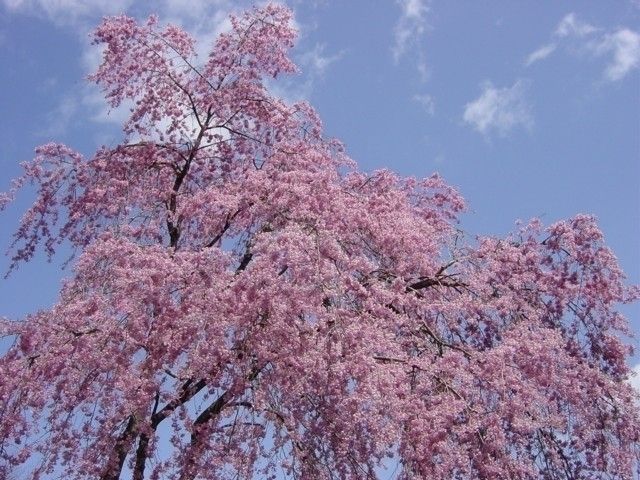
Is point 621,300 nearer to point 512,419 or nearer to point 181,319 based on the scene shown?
point 512,419

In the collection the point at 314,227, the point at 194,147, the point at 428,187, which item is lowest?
the point at 314,227

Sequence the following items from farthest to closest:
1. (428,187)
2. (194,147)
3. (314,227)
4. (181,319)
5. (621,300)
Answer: (428,187) < (194,147) < (621,300) < (314,227) < (181,319)

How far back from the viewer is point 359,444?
7352 mm

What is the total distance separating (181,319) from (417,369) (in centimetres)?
240

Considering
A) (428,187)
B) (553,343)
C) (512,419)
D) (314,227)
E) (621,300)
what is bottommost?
(512,419)

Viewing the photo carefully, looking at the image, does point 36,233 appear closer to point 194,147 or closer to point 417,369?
point 194,147

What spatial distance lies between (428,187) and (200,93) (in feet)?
13.1

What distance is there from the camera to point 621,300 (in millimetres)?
9688

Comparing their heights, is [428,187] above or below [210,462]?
above

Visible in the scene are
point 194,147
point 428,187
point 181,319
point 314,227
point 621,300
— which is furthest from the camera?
point 428,187

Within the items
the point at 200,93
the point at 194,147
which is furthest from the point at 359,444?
the point at 200,93

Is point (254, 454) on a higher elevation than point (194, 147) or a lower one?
lower

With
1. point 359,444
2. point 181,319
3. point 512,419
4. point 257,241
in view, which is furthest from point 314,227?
point 512,419

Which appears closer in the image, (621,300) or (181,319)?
(181,319)
